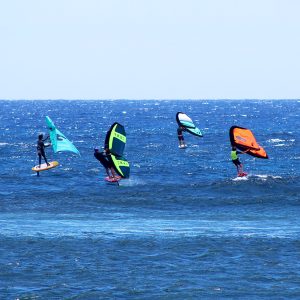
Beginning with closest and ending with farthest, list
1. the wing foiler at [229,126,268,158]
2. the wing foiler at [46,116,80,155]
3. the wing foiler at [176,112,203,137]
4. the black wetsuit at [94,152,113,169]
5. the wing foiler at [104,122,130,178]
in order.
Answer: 1. the black wetsuit at [94,152,113,169]
2. the wing foiler at [104,122,130,178]
3. the wing foiler at [46,116,80,155]
4. the wing foiler at [229,126,268,158]
5. the wing foiler at [176,112,203,137]

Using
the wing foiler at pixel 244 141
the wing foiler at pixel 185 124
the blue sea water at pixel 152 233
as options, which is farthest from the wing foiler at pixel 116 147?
the wing foiler at pixel 185 124

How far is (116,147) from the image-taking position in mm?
40906

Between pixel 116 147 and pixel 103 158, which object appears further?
pixel 116 147

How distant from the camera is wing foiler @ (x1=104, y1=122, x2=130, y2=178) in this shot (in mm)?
40188

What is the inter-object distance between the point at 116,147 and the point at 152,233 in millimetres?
12168

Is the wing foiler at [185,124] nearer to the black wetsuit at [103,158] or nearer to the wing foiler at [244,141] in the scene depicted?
the wing foiler at [244,141]

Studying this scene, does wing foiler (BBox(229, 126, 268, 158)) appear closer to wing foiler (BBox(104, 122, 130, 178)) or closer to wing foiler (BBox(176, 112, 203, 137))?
wing foiler (BBox(104, 122, 130, 178))

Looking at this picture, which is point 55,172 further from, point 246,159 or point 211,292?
point 211,292

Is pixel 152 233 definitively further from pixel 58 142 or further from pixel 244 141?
pixel 244 141

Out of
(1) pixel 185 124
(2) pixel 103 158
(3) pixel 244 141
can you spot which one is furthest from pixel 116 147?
(1) pixel 185 124

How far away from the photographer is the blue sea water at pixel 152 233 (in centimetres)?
2227

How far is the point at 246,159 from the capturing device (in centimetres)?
6269

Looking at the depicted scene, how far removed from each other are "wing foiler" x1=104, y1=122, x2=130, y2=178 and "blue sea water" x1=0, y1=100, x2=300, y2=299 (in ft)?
4.26

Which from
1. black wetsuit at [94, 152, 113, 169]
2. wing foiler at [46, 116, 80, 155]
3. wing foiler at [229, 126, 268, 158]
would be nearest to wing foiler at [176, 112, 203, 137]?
wing foiler at [229, 126, 268, 158]
